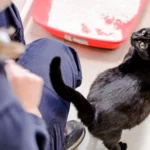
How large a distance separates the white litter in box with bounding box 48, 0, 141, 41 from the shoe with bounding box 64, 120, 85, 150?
449 millimetres

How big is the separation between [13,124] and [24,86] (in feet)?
0.32

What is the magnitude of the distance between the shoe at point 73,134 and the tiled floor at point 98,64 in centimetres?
5

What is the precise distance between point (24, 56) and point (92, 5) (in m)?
0.79

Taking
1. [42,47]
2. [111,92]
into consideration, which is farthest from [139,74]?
[42,47]

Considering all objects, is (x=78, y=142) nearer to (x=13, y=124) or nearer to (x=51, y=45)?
(x=51, y=45)

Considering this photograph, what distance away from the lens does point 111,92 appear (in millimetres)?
1023

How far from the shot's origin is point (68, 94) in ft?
2.66

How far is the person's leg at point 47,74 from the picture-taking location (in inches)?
30.8

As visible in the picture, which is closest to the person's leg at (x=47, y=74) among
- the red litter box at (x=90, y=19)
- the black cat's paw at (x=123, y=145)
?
the black cat's paw at (x=123, y=145)

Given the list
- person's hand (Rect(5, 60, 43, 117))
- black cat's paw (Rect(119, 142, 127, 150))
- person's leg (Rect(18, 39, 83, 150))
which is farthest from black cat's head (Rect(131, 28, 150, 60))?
person's hand (Rect(5, 60, 43, 117))

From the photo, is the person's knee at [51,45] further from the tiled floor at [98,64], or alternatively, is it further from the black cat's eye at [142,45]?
the tiled floor at [98,64]

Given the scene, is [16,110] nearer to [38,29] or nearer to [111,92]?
[111,92]

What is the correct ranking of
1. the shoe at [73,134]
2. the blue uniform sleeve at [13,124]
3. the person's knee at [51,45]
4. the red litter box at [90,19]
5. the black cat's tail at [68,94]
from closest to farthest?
the blue uniform sleeve at [13,124]
the black cat's tail at [68,94]
the person's knee at [51,45]
the shoe at [73,134]
the red litter box at [90,19]

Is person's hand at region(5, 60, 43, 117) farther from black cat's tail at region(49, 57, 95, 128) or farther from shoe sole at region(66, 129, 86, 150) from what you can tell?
shoe sole at region(66, 129, 86, 150)
